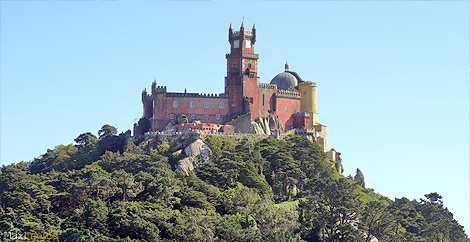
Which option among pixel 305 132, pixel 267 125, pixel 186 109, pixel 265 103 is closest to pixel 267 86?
pixel 265 103

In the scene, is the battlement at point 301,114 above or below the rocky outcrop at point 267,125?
above

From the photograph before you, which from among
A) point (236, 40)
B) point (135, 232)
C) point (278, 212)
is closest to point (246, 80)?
point (236, 40)

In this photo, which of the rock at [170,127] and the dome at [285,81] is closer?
the rock at [170,127]

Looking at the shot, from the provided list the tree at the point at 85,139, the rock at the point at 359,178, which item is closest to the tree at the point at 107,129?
the tree at the point at 85,139

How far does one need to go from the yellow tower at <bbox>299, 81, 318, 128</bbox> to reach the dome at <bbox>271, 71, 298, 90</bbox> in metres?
1.30

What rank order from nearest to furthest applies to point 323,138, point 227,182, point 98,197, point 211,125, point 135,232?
point 135,232, point 98,197, point 227,182, point 211,125, point 323,138

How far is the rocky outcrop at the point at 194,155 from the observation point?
424ft

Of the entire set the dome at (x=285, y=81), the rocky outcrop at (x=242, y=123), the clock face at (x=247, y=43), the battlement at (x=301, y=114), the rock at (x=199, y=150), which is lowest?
the rock at (x=199, y=150)

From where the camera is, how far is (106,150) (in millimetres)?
139750

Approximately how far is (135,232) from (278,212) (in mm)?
17245

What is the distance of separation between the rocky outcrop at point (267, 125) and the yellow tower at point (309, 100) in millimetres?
5934

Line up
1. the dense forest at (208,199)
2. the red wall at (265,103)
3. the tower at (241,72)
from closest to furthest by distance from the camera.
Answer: the dense forest at (208,199) → the tower at (241,72) → the red wall at (265,103)

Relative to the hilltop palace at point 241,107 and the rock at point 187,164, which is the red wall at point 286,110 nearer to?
the hilltop palace at point 241,107

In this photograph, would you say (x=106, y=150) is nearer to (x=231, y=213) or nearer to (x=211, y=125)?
(x=211, y=125)
